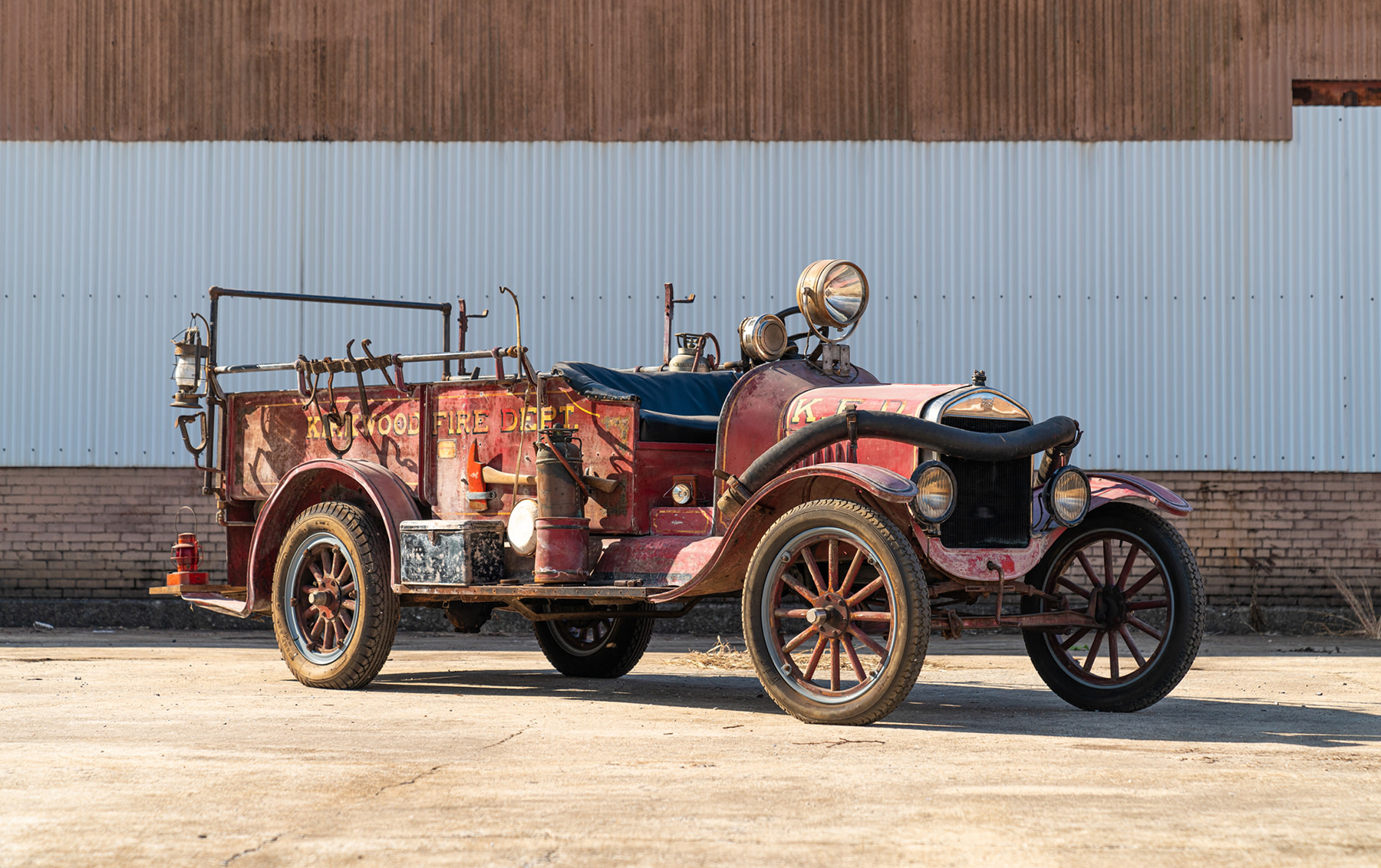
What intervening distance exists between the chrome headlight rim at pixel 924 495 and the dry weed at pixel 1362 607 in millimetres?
8945

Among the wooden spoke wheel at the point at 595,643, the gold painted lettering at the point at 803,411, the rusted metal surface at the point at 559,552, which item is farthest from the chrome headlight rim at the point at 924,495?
the wooden spoke wheel at the point at 595,643

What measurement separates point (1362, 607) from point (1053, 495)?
8.75m

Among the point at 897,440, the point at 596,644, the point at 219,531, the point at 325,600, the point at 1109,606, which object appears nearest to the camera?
the point at 897,440

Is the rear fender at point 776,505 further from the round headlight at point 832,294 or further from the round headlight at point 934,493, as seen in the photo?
the round headlight at point 832,294

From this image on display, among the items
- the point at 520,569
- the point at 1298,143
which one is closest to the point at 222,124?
the point at 520,569

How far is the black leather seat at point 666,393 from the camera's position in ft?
26.3

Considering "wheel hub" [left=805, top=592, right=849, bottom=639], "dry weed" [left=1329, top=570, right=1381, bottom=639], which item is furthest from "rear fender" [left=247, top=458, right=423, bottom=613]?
"dry weed" [left=1329, top=570, right=1381, bottom=639]

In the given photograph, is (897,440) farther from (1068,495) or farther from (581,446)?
(581,446)

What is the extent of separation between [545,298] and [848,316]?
7.31m

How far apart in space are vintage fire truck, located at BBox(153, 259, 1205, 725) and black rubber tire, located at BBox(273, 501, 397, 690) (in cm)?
→ 2

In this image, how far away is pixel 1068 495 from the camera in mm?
7203

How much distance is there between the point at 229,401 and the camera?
9.68 meters

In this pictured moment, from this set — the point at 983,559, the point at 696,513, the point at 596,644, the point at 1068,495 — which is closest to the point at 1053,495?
the point at 1068,495

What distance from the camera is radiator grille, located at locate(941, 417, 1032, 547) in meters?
6.96
